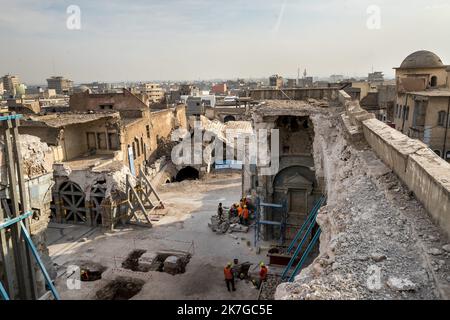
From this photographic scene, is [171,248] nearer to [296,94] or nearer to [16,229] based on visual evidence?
[16,229]

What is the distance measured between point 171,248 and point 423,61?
99.5 ft

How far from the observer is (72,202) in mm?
19141

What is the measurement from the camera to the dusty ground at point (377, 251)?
3.92 metres

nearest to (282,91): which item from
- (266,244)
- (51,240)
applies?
(266,244)

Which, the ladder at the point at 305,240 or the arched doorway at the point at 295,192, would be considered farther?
the arched doorway at the point at 295,192

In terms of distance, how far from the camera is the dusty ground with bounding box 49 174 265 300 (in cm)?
1302

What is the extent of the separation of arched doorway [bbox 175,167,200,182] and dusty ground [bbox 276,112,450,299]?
23456mm

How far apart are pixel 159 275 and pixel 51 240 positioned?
681 cm

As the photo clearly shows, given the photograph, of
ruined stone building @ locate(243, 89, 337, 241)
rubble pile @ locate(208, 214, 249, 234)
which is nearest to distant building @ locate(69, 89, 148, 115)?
rubble pile @ locate(208, 214, 249, 234)

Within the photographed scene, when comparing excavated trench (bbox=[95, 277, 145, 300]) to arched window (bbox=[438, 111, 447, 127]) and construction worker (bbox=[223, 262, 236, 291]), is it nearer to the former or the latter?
construction worker (bbox=[223, 262, 236, 291])

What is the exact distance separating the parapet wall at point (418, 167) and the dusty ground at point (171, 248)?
733cm

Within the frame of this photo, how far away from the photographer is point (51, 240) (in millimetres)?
Result: 17297

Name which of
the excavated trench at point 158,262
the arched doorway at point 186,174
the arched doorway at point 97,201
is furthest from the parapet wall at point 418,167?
the arched doorway at point 186,174

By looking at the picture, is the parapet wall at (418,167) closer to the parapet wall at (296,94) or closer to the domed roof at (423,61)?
the parapet wall at (296,94)
